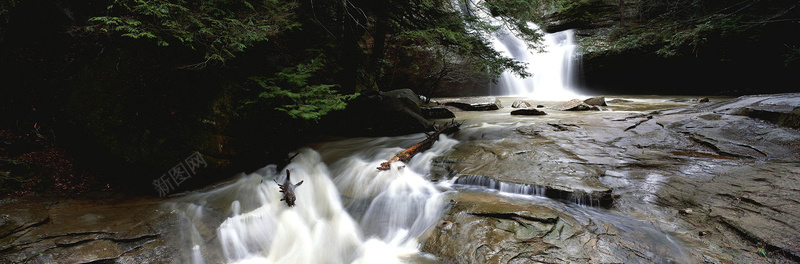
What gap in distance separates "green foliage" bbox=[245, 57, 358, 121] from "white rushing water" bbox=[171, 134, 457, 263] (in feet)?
4.37

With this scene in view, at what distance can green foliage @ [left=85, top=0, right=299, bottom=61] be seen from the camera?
359cm

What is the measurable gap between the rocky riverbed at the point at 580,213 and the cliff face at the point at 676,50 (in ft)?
27.1

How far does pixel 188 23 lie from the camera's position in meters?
3.90

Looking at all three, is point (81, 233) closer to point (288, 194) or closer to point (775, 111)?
point (288, 194)

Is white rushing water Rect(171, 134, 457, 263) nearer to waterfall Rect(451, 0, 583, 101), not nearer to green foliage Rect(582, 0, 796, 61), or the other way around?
green foliage Rect(582, 0, 796, 61)

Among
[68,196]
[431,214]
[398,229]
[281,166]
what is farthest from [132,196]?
[431,214]

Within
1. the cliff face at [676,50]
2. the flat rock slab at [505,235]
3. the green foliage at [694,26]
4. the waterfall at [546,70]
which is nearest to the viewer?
the flat rock slab at [505,235]

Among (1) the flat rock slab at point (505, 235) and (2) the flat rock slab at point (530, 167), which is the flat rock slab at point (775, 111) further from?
(1) the flat rock slab at point (505, 235)

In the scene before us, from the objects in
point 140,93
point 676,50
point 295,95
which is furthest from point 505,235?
point 676,50

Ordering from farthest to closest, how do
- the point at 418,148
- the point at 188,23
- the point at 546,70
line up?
the point at 546,70
the point at 418,148
the point at 188,23

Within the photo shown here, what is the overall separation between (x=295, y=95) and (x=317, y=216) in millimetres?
1899

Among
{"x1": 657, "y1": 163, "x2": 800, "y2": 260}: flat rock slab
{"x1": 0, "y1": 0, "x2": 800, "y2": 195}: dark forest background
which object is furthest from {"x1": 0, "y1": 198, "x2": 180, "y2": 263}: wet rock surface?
{"x1": 657, "y1": 163, "x2": 800, "y2": 260}: flat rock slab

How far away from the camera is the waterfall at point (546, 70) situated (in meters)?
18.8

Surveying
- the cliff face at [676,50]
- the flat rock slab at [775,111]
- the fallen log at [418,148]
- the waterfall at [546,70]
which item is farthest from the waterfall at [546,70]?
the fallen log at [418,148]
